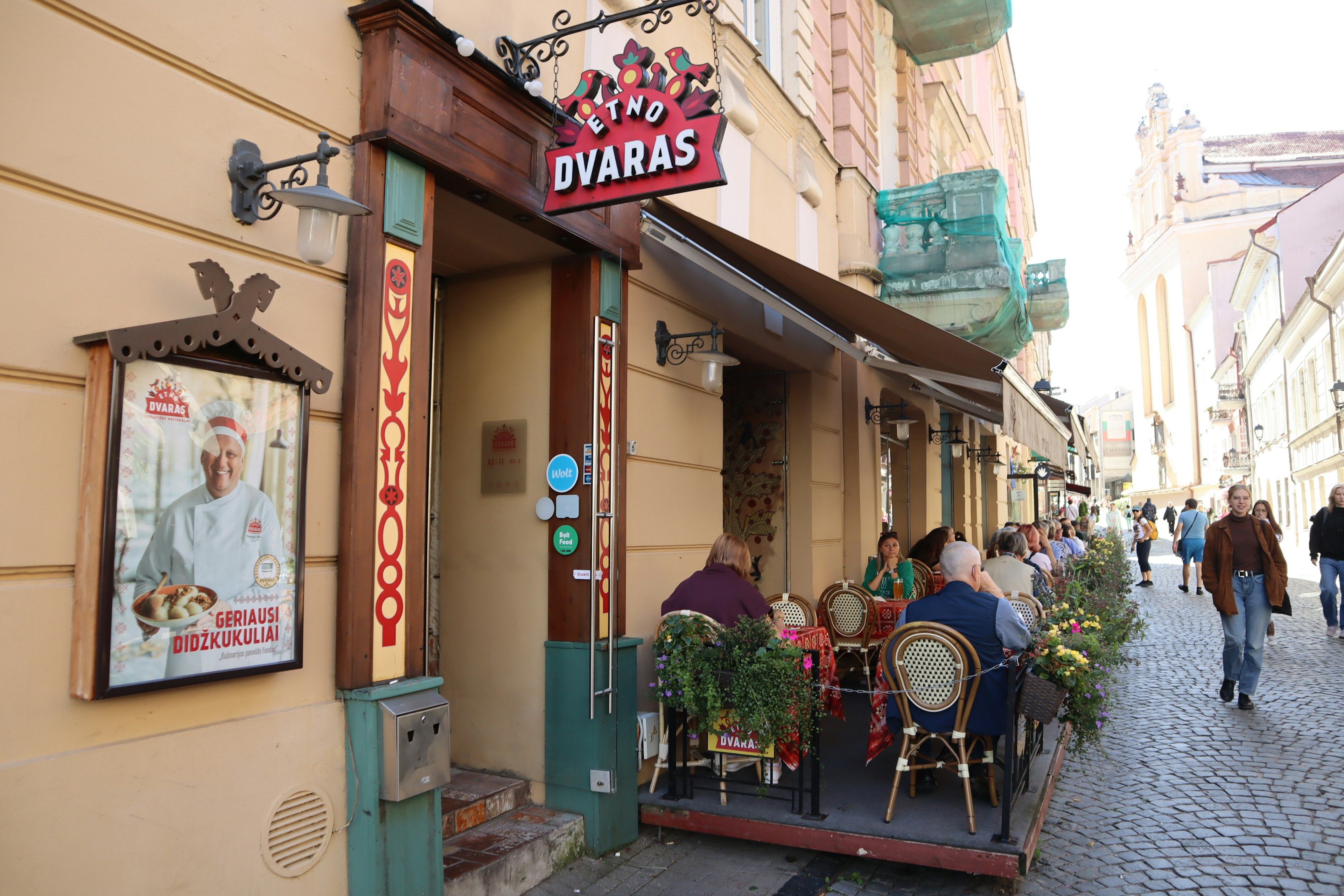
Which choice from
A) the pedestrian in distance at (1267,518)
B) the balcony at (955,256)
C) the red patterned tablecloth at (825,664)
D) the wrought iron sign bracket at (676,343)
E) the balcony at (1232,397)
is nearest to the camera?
the red patterned tablecloth at (825,664)

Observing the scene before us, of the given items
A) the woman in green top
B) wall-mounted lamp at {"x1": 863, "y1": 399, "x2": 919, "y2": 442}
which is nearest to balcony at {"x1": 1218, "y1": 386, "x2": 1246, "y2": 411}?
wall-mounted lamp at {"x1": 863, "y1": 399, "x2": 919, "y2": 442}

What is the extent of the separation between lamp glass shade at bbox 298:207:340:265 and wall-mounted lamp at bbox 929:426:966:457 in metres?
10.9

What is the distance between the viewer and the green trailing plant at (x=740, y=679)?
14.1 feet

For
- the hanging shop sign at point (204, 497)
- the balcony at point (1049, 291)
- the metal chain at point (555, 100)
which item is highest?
the balcony at point (1049, 291)

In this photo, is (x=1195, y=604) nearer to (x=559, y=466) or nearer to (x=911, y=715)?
(x=911, y=715)

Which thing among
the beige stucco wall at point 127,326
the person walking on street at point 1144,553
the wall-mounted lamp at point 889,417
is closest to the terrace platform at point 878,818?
the beige stucco wall at point 127,326

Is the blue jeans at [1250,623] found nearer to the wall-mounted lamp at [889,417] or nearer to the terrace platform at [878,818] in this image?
the terrace platform at [878,818]

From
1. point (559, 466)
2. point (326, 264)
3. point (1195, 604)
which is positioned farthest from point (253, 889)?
point (1195, 604)

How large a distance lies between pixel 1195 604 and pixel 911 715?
13.2m

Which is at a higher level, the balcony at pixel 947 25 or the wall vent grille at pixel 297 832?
the balcony at pixel 947 25

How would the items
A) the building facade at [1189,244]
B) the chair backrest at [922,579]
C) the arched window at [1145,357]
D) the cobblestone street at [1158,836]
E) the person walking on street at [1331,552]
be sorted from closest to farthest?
the cobblestone street at [1158,836]
the chair backrest at [922,579]
the person walking on street at [1331,552]
the building facade at [1189,244]
the arched window at [1145,357]

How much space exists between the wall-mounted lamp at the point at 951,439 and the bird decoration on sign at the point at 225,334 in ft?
35.7

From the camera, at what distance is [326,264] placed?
10.5 ft

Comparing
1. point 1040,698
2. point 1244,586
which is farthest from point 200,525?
point 1244,586
